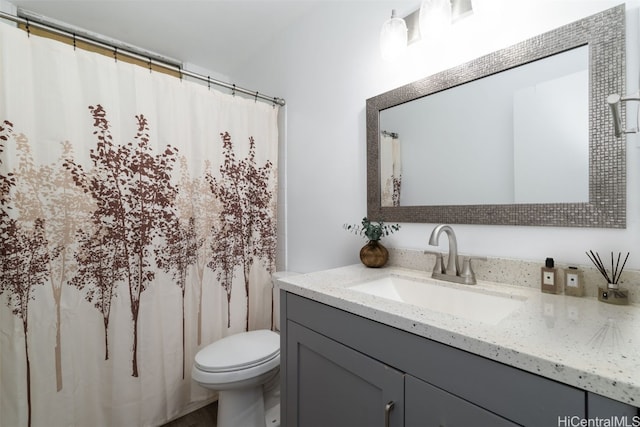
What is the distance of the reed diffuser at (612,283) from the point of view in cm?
77

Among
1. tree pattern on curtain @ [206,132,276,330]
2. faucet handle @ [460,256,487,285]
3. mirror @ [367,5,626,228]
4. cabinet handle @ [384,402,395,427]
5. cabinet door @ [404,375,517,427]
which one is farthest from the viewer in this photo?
tree pattern on curtain @ [206,132,276,330]

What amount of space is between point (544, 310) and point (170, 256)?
5.28 feet

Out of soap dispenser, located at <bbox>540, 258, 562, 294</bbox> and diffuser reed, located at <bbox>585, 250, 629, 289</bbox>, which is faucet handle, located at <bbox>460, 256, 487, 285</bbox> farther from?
diffuser reed, located at <bbox>585, 250, 629, 289</bbox>

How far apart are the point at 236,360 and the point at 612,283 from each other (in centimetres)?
142

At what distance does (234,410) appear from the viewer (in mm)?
1340

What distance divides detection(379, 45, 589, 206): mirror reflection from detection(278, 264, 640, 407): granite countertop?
36 cm

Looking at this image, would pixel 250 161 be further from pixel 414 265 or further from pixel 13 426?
pixel 13 426

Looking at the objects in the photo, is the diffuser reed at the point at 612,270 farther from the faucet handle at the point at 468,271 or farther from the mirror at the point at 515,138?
the faucet handle at the point at 468,271

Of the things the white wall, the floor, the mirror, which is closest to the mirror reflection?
the mirror

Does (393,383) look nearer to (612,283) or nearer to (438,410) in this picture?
(438,410)

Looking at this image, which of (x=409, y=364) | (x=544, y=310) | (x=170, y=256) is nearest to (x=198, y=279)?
(x=170, y=256)

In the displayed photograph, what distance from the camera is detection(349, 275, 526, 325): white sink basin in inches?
35.5

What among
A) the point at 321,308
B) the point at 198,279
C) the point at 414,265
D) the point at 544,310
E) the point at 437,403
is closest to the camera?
the point at 437,403

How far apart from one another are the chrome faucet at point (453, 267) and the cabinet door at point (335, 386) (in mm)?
494
